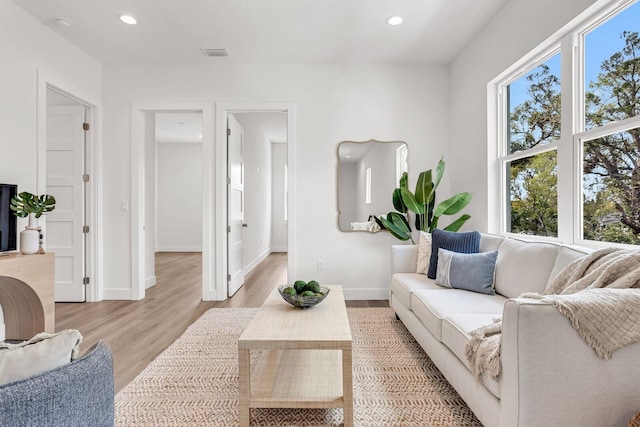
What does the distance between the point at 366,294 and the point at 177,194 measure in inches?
248

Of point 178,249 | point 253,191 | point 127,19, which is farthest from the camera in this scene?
point 178,249

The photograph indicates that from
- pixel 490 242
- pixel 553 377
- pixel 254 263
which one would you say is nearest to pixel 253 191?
pixel 254 263

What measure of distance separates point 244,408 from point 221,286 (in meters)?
2.49

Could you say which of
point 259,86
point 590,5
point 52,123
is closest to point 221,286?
point 259,86

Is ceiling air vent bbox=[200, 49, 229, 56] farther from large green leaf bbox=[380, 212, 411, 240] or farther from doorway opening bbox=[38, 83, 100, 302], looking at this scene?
large green leaf bbox=[380, 212, 411, 240]

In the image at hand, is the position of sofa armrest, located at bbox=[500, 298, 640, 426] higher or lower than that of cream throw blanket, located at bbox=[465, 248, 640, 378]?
lower

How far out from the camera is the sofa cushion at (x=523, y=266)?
2.00 metres

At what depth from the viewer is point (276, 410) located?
1763 millimetres

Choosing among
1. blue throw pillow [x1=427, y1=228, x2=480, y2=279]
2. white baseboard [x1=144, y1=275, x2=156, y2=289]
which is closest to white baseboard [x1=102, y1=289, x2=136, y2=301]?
white baseboard [x1=144, y1=275, x2=156, y2=289]

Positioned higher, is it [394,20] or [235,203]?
[394,20]

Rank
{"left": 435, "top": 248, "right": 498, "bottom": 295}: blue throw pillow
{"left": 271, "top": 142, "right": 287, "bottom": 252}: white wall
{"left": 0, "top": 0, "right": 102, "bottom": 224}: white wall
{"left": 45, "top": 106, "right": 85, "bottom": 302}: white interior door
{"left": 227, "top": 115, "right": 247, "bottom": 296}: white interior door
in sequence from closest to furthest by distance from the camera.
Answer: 1. {"left": 435, "top": 248, "right": 498, "bottom": 295}: blue throw pillow
2. {"left": 0, "top": 0, "right": 102, "bottom": 224}: white wall
3. {"left": 45, "top": 106, "right": 85, "bottom": 302}: white interior door
4. {"left": 227, "top": 115, "right": 247, "bottom": 296}: white interior door
5. {"left": 271, "top": 142, "right": 287, "bottom": 252}: white wall

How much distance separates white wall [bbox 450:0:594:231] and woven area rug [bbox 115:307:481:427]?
171 cm

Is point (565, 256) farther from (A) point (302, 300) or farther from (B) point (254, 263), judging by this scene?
(B) point (254, 263)

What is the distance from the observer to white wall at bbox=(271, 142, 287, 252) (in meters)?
8.47
